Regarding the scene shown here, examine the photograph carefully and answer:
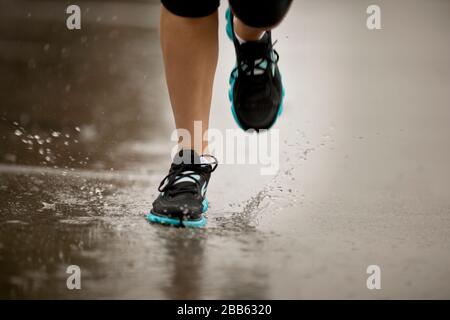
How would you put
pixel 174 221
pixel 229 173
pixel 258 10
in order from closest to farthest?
pixel 258 10, pixel 174 221, pixel 229 173

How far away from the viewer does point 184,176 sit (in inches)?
68.1

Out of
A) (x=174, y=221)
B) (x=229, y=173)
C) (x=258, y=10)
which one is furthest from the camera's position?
(x=229, y=173)

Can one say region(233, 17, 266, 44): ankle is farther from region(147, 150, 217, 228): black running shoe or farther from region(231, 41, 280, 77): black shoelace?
region(147, 150, 217, 228): black running shoe

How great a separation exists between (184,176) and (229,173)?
59 cm

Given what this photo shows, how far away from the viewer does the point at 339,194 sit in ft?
6.75

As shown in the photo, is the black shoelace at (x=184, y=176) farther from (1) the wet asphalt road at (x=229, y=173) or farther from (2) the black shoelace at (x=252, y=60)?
(2) the black shoelace at (x=252, y=60)

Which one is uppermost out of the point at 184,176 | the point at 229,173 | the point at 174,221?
the point at 229,173

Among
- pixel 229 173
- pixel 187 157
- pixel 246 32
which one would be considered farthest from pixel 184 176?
Answer: pixel 229 173

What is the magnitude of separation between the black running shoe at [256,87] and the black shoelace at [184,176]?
0.17 meters

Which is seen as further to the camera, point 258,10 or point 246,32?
point 246,32

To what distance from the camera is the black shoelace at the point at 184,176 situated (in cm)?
171

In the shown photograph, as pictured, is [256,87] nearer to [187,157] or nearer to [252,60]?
[252,60]

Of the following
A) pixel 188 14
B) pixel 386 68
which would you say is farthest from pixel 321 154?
pixel 386 68

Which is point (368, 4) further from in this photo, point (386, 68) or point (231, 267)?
point (231, 267)
